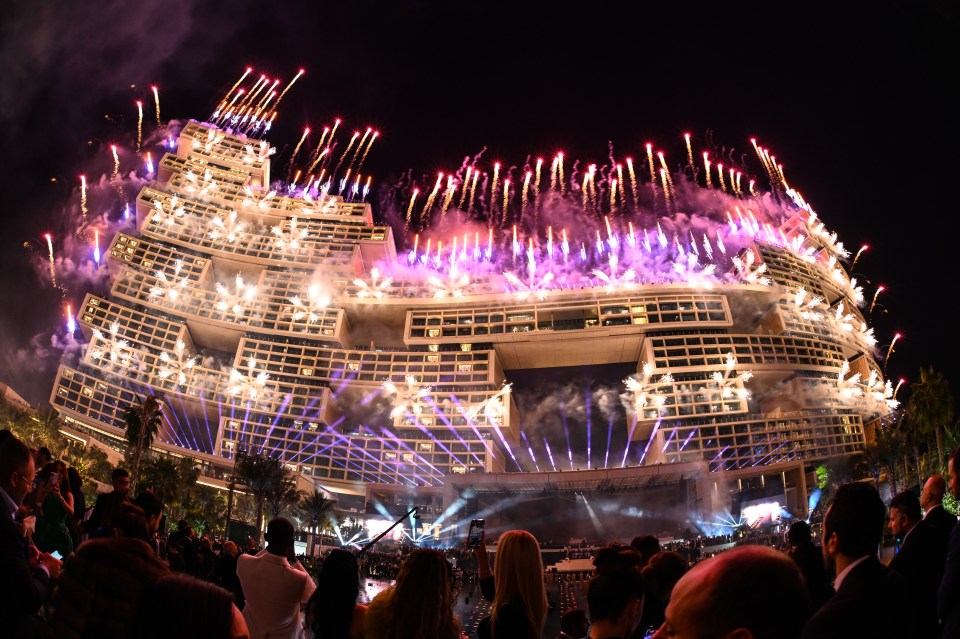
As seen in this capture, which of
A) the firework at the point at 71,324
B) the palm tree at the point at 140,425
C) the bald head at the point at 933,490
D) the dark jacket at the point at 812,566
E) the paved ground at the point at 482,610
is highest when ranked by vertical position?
the firework at the point at 71,324

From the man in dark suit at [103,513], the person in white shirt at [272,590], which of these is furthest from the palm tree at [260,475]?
the person in white shirt at [272,590]

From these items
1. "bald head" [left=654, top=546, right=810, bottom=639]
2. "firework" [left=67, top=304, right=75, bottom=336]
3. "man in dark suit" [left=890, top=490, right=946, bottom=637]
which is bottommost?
"man in dark suit" [left=890, top=490, right=946, bottom=637]

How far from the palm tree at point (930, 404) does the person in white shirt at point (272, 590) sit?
161 feet

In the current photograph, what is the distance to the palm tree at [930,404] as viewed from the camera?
42531mm

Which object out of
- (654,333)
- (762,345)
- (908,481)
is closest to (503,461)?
(654,333)

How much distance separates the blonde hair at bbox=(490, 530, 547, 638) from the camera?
4355mm

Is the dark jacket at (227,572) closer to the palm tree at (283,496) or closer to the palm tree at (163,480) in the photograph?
the palm tree at (163,480)

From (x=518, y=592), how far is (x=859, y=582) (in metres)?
2.28

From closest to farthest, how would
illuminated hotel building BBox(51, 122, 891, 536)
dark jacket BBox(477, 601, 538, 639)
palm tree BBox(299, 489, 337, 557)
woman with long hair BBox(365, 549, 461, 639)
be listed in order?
woman with long hair BBox(365, 549, 461, 639), dark jacket BBox(477, 601, 538, 639), palm tree BBox(299, 489, 337, 557), illuminated hotel building BBox(51, 122, 891, 536)

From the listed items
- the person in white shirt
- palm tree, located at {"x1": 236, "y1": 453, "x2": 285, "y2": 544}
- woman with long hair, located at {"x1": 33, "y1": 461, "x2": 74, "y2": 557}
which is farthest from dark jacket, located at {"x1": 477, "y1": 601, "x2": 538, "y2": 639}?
palm tree, located at {"x1": 236, "y1": 453, "x2": 285, "y2": 544}

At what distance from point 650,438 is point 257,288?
57259 millimetres

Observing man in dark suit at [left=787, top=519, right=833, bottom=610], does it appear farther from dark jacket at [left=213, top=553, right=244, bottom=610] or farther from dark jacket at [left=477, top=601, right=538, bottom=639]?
dark jacket at [left=213, top=553, right=244, bottom=610]

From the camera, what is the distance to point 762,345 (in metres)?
81.4

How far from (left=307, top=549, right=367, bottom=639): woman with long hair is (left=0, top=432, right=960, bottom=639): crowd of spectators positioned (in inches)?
0.4
